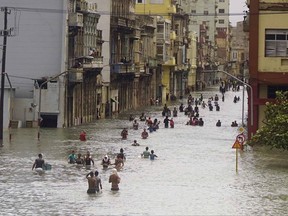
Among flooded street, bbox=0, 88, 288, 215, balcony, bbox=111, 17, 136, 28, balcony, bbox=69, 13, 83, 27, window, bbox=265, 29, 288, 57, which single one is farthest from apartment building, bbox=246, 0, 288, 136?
balcony, bbox=111, 17, 136, 28

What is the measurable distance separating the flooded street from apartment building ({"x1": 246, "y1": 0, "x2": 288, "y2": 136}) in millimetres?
5070

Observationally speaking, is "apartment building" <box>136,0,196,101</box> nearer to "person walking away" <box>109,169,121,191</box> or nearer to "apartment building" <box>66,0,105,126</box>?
"apartment building" <box>66,0,105,126</box>

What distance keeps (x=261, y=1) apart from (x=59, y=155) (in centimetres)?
1752

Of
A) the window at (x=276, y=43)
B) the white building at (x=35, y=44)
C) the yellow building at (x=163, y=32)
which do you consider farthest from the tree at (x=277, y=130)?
the yellow building at (x=163, y=32)

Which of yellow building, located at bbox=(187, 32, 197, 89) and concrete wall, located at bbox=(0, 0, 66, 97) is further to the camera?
yellow building, located at bbox=(187, 32, 197, 89)

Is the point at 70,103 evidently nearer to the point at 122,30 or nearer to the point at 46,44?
the point at 46,44

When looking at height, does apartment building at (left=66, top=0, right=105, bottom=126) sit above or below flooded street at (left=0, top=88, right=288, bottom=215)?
above

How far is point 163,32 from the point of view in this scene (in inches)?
5477

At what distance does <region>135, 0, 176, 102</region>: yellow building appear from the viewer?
13838 centimetres

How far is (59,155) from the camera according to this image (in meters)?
54.5

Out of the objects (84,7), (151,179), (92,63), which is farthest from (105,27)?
(151,179)

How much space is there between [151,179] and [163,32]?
316 ft

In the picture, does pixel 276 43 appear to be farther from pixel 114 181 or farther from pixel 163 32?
pixel 163 32

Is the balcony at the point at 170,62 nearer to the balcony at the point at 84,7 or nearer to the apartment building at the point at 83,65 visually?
the apartment building at the point at 83,65
